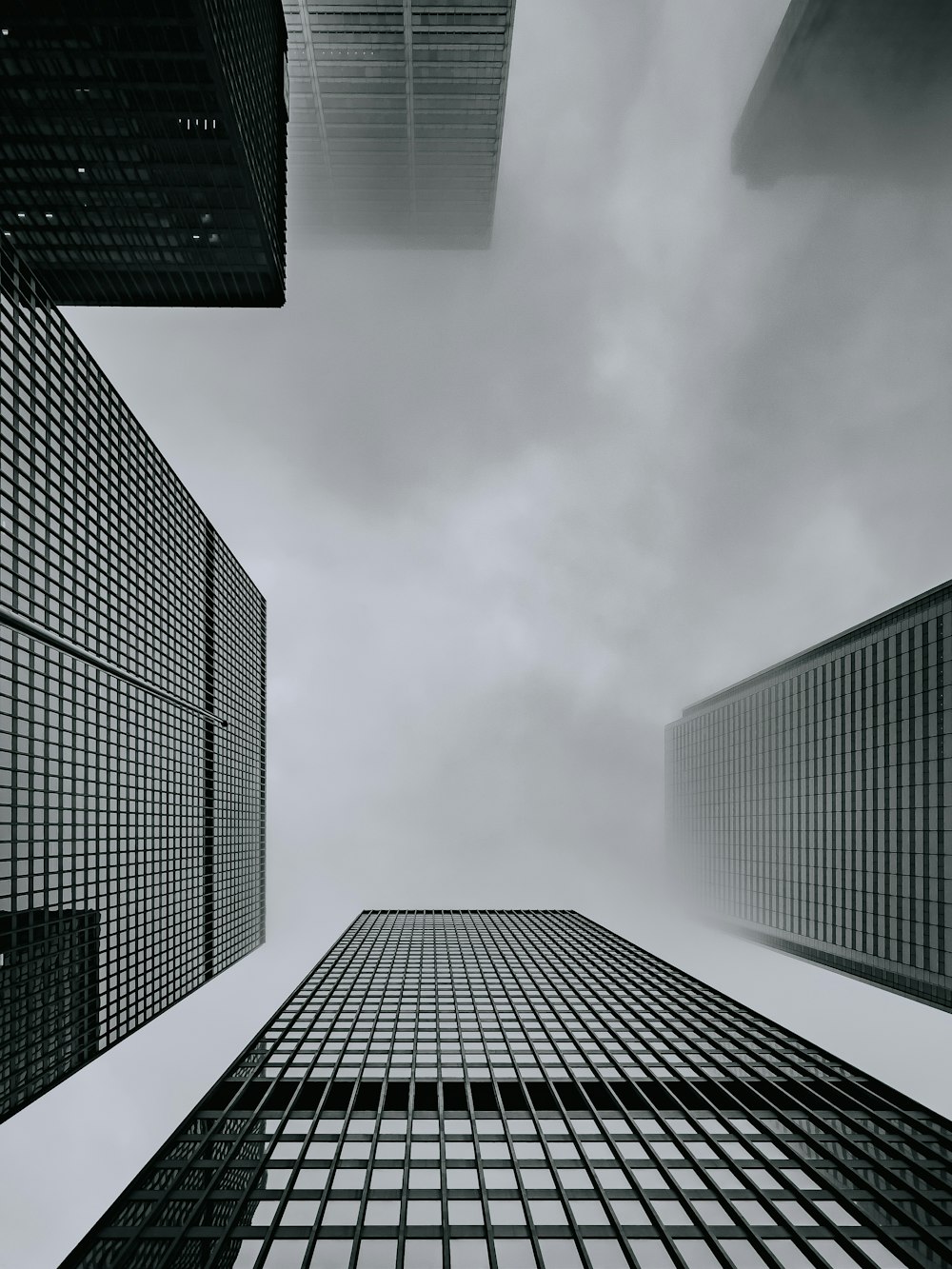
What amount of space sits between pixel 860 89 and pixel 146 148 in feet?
364

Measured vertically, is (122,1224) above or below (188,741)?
below

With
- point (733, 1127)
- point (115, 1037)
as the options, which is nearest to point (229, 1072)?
point (733, 1127)

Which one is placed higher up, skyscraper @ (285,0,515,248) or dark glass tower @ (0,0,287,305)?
skyscraper @ (285,0,515,248)

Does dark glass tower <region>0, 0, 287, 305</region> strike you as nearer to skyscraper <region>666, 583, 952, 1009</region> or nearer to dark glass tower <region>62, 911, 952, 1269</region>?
dark glass tower <region>62, 911, 952, 1269</region>

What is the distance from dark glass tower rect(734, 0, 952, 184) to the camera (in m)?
102

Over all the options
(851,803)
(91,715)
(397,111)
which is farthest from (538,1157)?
(397,111)

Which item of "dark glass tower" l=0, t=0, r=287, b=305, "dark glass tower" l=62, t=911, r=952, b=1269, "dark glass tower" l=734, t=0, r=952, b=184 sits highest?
"dark glass tower" l=734, t=0, r=952, b=184

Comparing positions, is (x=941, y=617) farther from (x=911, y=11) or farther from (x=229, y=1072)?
(x=911, y=11)

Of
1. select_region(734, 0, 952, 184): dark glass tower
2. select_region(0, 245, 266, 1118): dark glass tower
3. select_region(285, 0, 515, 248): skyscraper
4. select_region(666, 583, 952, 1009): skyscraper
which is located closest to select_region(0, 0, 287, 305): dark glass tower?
select_region(0, 245, 266, 1118): dark glass tower

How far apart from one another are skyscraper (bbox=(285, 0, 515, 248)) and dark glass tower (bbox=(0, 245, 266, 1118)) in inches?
3171

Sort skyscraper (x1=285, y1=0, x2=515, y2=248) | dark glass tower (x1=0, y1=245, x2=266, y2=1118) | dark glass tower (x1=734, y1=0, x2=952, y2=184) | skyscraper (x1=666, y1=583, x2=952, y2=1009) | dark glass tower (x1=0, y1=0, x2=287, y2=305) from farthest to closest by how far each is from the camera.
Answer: skyscraper (x1=285, y1=0, x2=515, y2=248), dark glass tower (x1=734, y1=0, x2=952, y2=184), skyscraper (x1=666, y1=583, x2=952, y2=1009), dark glass tower (x1=0, y1=245, x2=266, y2=1118), dark glass tower (x1=0, y1=0, x2=287, y2=305)

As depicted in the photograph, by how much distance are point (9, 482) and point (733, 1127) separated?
66.3 m

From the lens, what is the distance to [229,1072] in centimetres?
4097

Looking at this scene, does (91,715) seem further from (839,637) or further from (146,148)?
(839,637)
